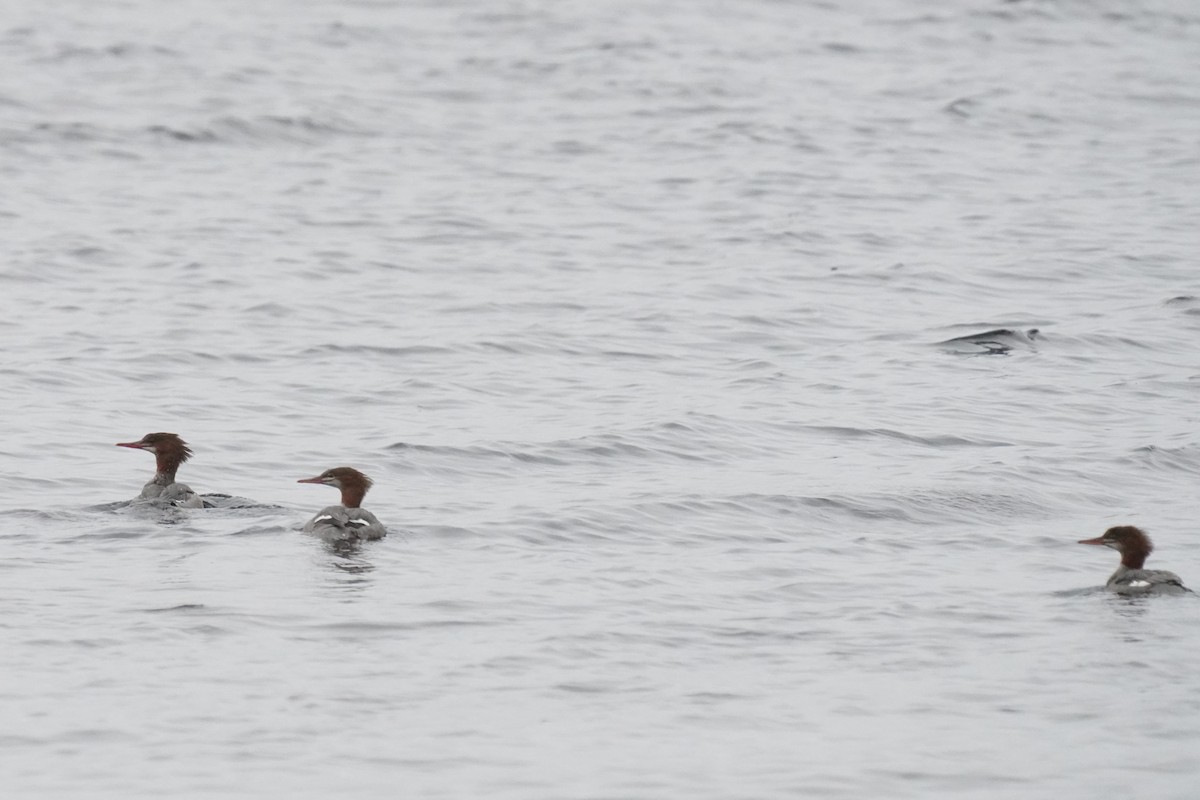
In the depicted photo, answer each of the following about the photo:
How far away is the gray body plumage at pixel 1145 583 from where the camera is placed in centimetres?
1229

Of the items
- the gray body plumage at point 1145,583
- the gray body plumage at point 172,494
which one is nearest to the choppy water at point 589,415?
the gray body plumage at point 1145,583

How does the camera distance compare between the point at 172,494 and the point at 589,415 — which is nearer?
the point at 172,494

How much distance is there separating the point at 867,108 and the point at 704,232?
1104cm

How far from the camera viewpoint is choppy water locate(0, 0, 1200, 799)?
10.1 m

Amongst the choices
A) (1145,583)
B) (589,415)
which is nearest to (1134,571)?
(1145,583)

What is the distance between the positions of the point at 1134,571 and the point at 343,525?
5442 millimetres

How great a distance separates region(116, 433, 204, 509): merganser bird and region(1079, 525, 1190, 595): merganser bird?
6.60 m

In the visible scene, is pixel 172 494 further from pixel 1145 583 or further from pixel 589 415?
pixel 1145 583

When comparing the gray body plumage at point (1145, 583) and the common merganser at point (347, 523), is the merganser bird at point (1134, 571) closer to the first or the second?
the gray body plumage at point (1145, 583)

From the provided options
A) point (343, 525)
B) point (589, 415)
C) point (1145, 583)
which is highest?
point (343, 525)

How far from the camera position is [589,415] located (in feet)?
58.9

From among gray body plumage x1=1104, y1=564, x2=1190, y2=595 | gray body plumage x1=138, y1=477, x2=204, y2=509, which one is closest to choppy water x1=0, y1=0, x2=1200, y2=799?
gray body plumage x1=1104, y1=564, x2=1190, y2=595

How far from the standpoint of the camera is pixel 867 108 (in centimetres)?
3703

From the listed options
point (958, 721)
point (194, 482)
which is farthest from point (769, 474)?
point (958, 721)
